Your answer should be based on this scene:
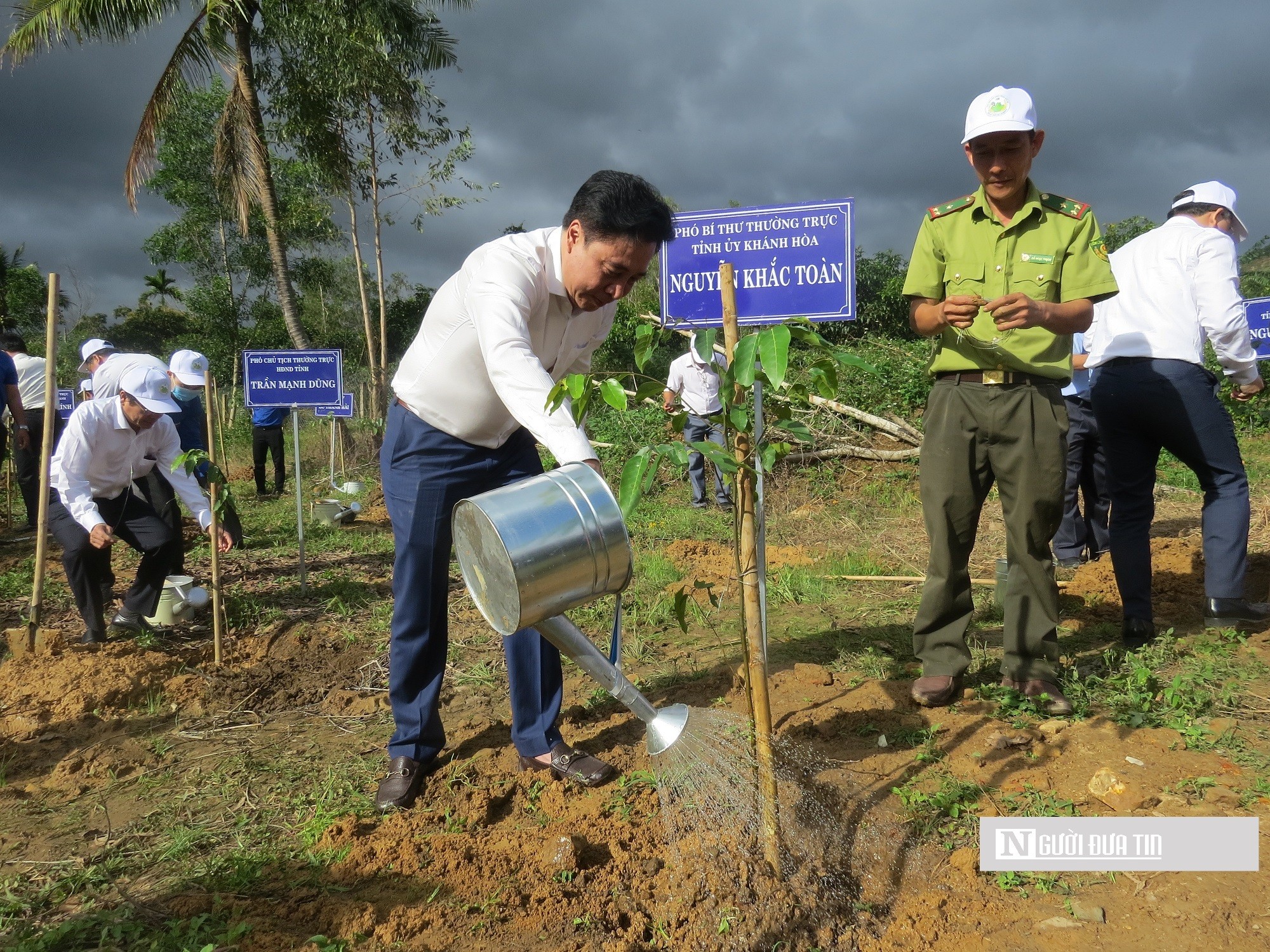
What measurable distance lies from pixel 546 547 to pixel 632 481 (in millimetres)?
206

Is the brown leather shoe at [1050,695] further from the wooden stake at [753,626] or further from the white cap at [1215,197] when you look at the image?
the white cap at [1215,197]

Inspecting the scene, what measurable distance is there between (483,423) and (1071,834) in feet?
6.13

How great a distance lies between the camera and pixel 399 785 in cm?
253

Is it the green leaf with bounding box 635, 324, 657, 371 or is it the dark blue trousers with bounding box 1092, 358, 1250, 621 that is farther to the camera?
the dark blue trousers with bounding box 1092, 358, 1250, 621

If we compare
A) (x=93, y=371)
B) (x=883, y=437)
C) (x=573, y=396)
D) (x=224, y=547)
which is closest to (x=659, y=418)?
(x=883, y=437)

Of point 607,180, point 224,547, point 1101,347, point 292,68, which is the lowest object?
point 224,547

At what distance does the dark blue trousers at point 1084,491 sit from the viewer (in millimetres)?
4691

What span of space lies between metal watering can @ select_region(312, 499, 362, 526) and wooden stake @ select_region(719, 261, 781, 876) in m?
6.52

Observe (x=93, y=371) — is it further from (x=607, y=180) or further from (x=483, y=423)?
(x=607, y=180)

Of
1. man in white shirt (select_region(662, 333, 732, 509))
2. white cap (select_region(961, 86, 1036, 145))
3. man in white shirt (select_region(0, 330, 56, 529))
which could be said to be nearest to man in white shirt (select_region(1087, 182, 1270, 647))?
white cap (select_region(961, 86, 1036, 145))

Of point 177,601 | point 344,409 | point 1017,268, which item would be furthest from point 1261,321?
point 344,409

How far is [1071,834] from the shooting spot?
2.06 meters

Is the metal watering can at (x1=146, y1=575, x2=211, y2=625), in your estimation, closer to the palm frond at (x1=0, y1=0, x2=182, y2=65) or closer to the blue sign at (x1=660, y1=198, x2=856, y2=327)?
the blue sign at (x1=660, y1=198, x2=856, y2=327)

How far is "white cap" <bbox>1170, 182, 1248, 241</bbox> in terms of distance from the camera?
335 cm
